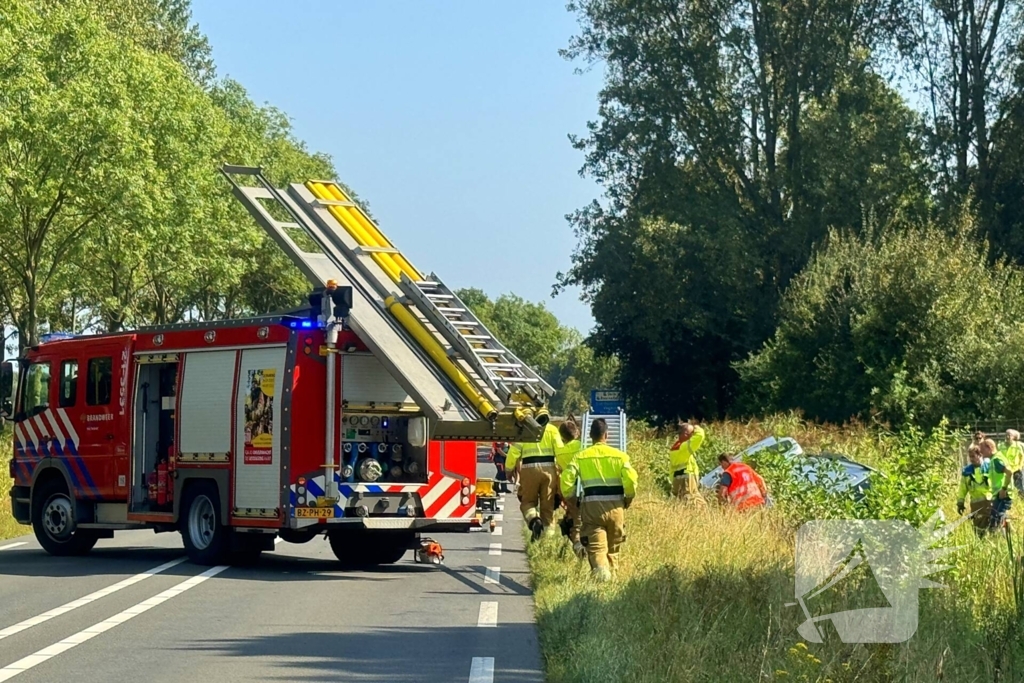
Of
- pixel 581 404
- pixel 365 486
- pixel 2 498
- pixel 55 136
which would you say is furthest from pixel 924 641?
pixel 581 404

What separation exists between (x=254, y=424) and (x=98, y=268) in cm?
2982

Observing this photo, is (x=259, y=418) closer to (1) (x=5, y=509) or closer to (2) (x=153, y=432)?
(2) (x=153, y=432)

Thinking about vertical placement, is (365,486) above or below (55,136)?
below

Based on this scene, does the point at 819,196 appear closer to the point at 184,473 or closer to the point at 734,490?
the point at 734,490

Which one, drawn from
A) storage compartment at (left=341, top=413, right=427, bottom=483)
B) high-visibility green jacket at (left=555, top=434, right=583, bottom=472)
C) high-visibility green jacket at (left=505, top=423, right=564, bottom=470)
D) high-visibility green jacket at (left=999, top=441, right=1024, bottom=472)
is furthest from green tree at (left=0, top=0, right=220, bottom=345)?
high-visibility green jacket at (left=999, top=441, right=1024, bottom=472)

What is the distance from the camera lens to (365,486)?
1634 cm

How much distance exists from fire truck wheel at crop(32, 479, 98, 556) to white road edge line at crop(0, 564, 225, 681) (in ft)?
10.4

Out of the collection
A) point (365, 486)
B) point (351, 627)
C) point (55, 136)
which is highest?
point (55, 136)

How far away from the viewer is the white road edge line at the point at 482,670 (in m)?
→ 9.55

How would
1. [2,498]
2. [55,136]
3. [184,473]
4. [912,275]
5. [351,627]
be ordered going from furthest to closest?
1. [912,275]
2. [55,136]
3. [2,498]
4. [184,473]
5. [351,627]

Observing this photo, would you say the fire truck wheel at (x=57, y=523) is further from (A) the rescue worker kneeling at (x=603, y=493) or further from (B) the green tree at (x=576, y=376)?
(B) the green tree at (x=576, y=376)

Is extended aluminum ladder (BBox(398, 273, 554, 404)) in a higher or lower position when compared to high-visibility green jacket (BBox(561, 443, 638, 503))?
higher

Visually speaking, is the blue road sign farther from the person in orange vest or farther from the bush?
the person in orange vest

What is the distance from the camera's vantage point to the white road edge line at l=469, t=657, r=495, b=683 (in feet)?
31.3
